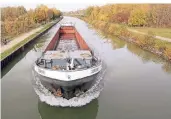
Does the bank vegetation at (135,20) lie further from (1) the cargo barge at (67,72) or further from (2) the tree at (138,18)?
(1) the cargo barge at (67,72)

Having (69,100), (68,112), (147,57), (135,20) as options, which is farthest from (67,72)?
(135,20)

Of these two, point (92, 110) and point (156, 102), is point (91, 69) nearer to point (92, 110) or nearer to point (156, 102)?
point (92, 110)

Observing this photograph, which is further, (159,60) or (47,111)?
(159,60)

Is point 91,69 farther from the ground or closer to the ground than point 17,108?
farther from the ground

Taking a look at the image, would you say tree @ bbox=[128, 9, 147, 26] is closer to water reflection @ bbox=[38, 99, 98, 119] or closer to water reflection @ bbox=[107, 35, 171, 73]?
water reflection @ bbox=[107, 35, 171, 73]

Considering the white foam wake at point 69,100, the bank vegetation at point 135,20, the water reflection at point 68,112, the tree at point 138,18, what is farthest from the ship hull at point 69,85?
the tree at point 138,18

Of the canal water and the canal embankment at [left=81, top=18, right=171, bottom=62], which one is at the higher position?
the canal embankment at [left=81, top=18, right=171, bottom=62]

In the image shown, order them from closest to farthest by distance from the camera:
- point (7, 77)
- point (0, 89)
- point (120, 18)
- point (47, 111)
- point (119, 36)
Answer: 1. point (47, 111)
2. point (0, 89)
3. point (7, 77)
4. point (119, 36)
5. point (120, 18)

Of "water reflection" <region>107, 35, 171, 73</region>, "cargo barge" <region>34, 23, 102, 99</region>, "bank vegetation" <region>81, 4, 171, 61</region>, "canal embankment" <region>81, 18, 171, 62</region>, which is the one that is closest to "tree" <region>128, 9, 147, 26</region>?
"bank vegetation" <region>81, 4, 171, 61</region>

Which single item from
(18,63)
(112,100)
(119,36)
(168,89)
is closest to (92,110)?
(112,100)
